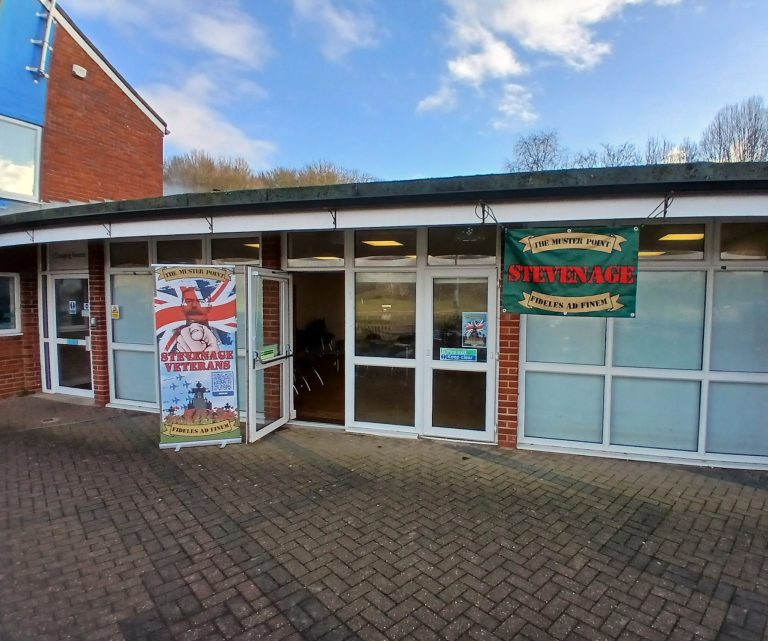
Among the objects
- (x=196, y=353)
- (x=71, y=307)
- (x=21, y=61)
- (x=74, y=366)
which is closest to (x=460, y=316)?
(x=196, y=353)

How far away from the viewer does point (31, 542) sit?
3.17 metres

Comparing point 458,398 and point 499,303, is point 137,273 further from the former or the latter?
point 499,303

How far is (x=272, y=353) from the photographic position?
5.55 meters

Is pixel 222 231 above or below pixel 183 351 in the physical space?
above

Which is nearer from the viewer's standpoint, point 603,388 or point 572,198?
point 572,198

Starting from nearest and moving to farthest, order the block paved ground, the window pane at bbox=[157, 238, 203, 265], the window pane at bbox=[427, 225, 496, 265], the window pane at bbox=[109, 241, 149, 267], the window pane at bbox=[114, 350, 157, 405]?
the block paved ground → the window pane at bbox=[427, 225, 496, 265] → the window pane at bbox=[157, 238, 203, 265] → the window pane at bbox=[109, 241, 149, 267] → the window pane at bbox=[114, 350, 157, 405]

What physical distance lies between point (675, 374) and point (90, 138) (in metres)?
11.8

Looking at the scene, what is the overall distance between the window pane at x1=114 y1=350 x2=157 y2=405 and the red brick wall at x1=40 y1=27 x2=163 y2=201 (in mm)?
4523

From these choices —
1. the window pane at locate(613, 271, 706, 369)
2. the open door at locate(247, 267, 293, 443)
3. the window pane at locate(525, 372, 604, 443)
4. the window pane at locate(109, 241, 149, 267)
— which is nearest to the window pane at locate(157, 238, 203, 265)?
the window pane at locate(109, 241, 149, 267)

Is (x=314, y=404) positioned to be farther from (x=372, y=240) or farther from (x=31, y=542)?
(x=31, y=542)

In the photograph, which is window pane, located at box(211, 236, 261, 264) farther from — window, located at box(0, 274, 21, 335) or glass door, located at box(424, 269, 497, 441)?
window, located at box(0, 274, 21, 335)

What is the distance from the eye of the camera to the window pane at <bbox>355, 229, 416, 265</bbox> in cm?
530

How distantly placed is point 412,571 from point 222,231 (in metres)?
3.85

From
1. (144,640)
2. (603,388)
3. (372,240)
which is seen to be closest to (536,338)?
(603,388)
